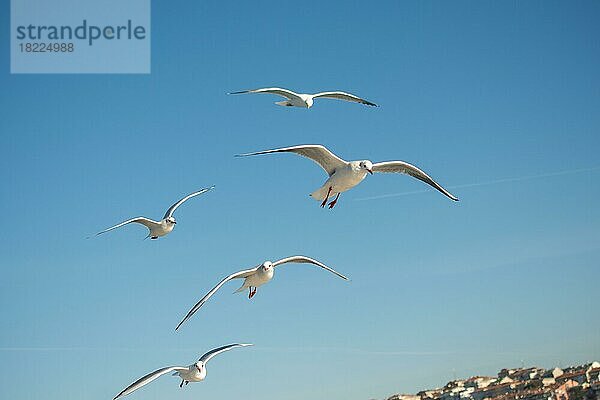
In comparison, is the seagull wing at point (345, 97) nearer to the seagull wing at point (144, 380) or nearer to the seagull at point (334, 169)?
the seagull at point (334, 169)

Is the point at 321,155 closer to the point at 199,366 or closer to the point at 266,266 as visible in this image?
the point at 266,266

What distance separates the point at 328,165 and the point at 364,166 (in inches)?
25.6

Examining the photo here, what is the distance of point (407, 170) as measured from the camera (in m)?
16.0

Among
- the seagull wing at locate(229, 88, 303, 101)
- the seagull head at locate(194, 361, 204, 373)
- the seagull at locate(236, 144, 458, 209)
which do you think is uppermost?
the seagull wing at locate(229, 88, 303, 101)

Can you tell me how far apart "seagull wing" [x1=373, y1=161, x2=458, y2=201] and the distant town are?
36.0 m

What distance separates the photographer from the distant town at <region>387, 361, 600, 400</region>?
50369mm

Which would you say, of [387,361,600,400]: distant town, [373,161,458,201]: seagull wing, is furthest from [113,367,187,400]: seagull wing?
[387,361,600,400]: distant town

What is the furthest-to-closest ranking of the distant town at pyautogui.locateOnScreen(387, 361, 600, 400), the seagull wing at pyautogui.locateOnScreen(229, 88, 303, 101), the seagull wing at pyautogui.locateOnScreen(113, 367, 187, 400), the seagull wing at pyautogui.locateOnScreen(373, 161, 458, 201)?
the distant town at pyautogui.locateOnScreen(387, 361, 600, 400) → the seagull wing at pyautogui.locateOnScreen(229, 88, 303, 101) → the seagull wing at pyautogui.locateOnScreen(373, 161, 458, 201) → the seagull wing at pyautogui.locateOnScreen(113, 367, 187, 400)

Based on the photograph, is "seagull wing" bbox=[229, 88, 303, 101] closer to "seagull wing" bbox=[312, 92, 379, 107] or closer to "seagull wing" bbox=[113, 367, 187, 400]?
"seagull wing" bbox=[312, 92, 379, 107]

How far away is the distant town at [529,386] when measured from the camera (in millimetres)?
50369

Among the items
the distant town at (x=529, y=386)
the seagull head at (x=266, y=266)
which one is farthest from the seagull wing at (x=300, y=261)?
the distant town at (x=529, y=386)

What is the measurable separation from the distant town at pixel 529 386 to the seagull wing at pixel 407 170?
35962mm

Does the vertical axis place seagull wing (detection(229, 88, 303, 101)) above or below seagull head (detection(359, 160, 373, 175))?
above

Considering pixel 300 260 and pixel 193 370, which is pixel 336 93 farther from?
pixel 193 370
